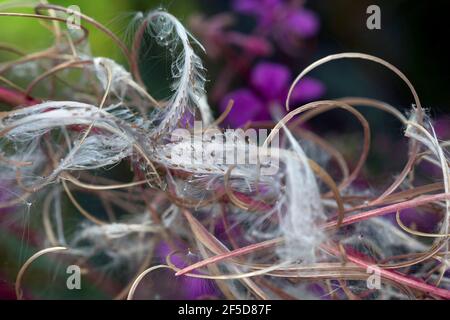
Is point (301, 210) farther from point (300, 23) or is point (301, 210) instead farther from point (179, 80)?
point (300, 23)

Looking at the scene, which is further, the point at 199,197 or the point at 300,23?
the point at 300,23

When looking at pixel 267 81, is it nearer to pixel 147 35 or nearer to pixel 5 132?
pixel 147 35

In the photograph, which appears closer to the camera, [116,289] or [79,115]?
[79,115]

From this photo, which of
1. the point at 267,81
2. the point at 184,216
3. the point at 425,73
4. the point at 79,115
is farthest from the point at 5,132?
the point at 425,73

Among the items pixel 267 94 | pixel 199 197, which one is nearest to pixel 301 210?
pixel 199 197

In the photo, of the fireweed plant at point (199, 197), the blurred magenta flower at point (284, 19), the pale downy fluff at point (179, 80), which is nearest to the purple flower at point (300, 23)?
the blurred magenta flower at point (284, 19)

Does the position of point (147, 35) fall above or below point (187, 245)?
above
